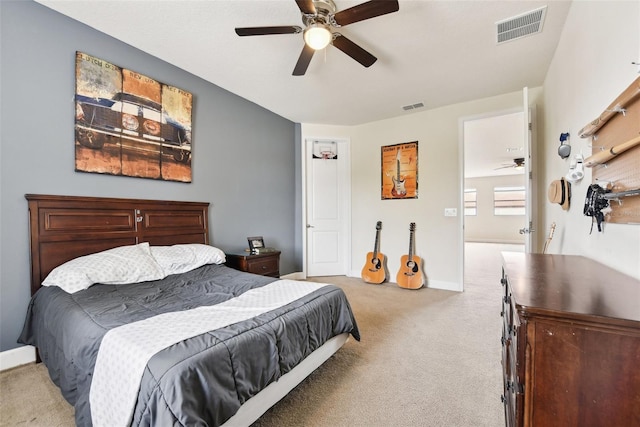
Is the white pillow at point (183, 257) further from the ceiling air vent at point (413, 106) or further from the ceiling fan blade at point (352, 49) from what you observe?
the ceiling air vent at point (413, 106)

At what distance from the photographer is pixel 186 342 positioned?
116cm

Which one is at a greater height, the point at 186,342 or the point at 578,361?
the point at 578,361

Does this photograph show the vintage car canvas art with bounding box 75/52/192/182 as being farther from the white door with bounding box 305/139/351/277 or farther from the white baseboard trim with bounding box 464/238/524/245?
the white baseboard trim with bounding box 464/238/524/245

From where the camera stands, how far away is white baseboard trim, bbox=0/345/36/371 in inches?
76.0

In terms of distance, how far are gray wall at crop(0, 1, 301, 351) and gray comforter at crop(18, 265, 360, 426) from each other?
430mm

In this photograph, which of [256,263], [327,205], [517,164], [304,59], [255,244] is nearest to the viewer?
[304,59]

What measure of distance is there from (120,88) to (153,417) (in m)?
2.71

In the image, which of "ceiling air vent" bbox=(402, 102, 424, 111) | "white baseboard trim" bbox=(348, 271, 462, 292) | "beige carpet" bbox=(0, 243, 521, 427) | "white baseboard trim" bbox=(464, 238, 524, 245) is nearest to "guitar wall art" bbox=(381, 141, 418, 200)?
"ceiling air vent" bbox=(402, 102, 424, 111)

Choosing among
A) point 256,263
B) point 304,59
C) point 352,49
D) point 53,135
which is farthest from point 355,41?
point 53,135

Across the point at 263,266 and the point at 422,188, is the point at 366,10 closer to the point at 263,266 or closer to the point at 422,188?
the point at 263,266

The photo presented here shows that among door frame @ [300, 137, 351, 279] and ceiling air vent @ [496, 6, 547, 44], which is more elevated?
ceiling air vent @ [496, 6, 547, 44]

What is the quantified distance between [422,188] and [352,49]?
8.34ft

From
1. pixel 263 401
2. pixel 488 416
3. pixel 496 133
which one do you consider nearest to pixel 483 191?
pixel 496 133

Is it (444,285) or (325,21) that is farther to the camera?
(444,285)
